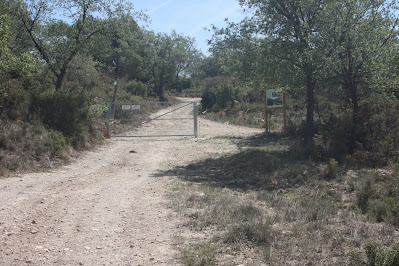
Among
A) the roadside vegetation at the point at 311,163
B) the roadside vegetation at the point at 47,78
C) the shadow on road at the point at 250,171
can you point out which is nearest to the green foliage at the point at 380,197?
the roadside vegetation at the point at 311,163

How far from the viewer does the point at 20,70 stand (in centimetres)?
1183

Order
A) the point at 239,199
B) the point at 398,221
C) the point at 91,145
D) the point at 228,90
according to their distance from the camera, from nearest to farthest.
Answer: the point at 398,221 → the point at 239,199 → the point at 91,145 → the point at 228,90

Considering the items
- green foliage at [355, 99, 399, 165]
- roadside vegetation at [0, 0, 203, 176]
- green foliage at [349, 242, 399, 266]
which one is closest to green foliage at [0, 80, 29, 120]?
roadside vegetation at [0, 0, 203, 176]

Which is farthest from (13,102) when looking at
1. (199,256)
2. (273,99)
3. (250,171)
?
(273,99)

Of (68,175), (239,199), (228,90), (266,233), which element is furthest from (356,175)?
(228,90)

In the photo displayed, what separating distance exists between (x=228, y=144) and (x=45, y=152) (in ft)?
27.8

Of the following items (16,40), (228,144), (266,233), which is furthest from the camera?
(228,144)

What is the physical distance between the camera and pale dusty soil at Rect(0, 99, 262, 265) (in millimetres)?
5004

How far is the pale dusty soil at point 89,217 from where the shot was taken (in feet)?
16.4

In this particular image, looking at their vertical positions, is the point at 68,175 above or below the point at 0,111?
below

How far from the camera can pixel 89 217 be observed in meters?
6.62

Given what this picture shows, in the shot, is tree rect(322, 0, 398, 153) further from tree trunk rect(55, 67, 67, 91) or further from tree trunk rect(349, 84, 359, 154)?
tree trunk rect(55, 67, 67, 91)

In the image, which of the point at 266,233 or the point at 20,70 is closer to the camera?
the point at 266,233

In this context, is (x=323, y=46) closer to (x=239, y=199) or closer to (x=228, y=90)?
(x=239, y=199)
